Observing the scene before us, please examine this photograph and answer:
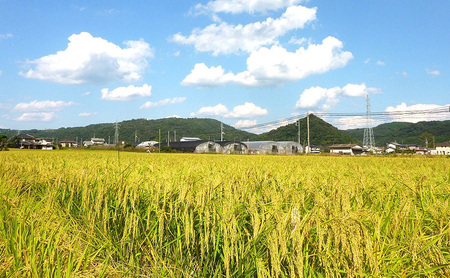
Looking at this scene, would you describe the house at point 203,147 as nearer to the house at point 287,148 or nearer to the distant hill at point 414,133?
the house at point 287,148

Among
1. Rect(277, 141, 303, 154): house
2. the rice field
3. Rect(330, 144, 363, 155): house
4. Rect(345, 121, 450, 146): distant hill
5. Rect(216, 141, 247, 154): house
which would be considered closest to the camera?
the rice field

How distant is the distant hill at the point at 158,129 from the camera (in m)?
117

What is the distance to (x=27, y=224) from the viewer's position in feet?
7.33

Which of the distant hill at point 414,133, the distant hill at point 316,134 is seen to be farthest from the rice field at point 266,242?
the distant hill at point 414,133

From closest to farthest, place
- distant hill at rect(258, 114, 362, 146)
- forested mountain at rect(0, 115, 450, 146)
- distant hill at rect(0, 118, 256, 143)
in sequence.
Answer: distant hill at rect(258, 114, 362, 146) → forested mountain at rect(0, 115, 450, 146) → distant hill at rect(0, 118, 256, 143)

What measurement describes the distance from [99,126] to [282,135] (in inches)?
4489

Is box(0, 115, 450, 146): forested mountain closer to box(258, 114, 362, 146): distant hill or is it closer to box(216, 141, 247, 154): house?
box(258, 114, 362, 146): distant hill

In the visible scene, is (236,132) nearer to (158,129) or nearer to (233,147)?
(158,129)

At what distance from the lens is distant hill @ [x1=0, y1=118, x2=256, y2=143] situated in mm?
117000

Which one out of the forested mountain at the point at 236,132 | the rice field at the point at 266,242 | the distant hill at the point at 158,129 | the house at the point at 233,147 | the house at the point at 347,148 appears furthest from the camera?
the distant hill at the point at 158,129

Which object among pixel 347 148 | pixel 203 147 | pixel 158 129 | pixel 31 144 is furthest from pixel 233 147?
pixel 158 129

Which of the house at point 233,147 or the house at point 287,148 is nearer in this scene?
the house at point 233,147

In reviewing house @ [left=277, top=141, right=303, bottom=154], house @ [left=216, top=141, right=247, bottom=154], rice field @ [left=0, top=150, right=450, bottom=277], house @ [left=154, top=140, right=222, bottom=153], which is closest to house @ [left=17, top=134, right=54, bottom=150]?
house @ [left=154, top=140, right=222, bottom=153]

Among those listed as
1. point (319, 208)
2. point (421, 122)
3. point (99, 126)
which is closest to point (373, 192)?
point (319, 208)
